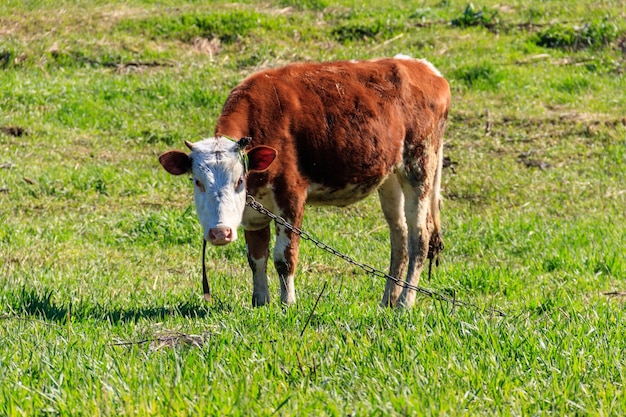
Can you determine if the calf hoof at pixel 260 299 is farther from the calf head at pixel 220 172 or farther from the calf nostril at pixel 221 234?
the calf nostril at pixel 221 234

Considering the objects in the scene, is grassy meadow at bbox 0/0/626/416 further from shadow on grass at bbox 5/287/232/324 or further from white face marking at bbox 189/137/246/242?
white face marking at bbox 189/137/246/242

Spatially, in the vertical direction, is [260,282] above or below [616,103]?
above

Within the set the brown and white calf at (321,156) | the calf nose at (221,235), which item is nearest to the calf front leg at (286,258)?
the brown and white calf at (321,156)

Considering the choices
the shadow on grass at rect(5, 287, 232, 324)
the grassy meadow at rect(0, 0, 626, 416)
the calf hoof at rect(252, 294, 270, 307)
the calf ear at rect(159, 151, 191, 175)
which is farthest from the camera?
the calf hoof at rect(252, 294, 270, 307)

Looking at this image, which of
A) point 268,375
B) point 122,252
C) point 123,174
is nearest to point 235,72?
point 123,174

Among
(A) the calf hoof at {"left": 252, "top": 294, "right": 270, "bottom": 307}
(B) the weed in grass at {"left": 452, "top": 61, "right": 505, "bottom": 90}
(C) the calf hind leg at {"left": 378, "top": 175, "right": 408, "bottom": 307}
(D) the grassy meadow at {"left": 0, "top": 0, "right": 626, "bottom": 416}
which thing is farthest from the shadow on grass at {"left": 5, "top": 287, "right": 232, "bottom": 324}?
(B) the weed in grass at {"left": 452, "top": 61, "right": 505, "bottom": 90}

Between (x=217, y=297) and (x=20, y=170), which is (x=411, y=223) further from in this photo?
(x=20, y=170)

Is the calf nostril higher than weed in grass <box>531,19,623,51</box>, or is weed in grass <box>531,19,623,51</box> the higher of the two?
the calf nostril

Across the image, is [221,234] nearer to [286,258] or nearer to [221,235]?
[221,235]

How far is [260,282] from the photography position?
24.8ft

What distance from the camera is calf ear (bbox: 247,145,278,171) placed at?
22.2 ft

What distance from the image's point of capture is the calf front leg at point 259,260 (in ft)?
24.7

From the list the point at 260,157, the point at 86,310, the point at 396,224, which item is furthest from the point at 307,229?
the point at 86,310

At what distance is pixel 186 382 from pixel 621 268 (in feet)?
18.4
